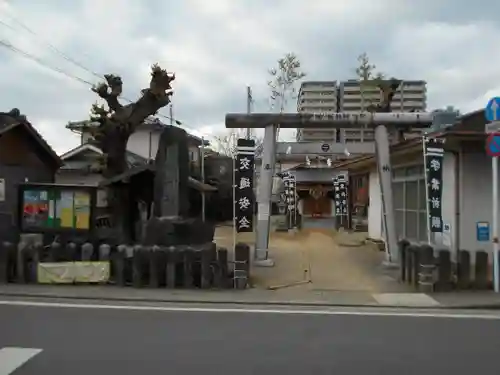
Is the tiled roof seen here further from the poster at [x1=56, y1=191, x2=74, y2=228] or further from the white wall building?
the white wall building

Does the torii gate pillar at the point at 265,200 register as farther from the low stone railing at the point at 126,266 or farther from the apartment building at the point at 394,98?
the apartment building at the point at 394,98

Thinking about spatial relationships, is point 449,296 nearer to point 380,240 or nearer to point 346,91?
point 380,240

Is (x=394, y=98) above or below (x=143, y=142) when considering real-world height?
above

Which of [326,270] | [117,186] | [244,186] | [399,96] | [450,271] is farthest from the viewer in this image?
[399,96]

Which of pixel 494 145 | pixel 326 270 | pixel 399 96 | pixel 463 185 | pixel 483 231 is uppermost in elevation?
pixel 399 96

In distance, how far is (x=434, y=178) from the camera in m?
13.2

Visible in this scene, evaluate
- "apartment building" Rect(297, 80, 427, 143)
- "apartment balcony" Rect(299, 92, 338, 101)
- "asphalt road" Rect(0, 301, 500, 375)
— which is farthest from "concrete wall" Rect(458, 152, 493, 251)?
"apartment balcony" Rect(299, 92, 338, 101)

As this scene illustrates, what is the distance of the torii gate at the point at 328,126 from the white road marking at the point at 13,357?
856cm

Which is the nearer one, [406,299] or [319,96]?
[406,299]

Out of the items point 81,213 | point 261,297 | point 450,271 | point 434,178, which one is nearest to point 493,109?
point 434,178

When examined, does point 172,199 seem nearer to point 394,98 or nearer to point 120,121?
point 120,121

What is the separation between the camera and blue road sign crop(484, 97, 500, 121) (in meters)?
11.5

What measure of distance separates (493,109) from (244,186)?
6.10 meters

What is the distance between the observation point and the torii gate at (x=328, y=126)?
15047 mm
